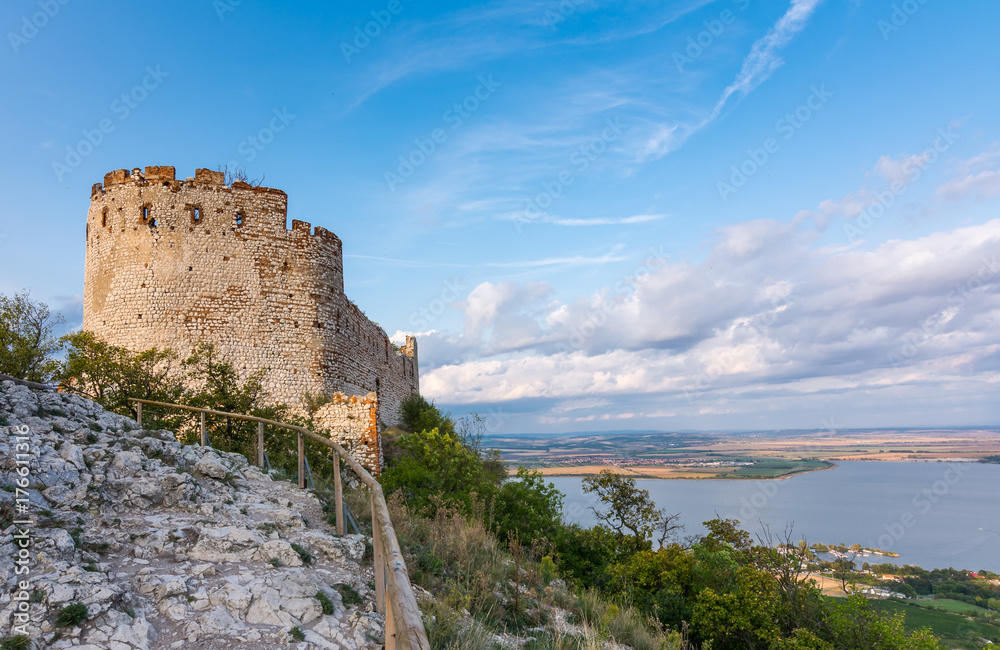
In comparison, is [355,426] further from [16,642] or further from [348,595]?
[16,642]

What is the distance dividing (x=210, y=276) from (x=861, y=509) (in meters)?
57.1

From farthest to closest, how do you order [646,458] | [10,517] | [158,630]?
1. [646,458]
2. [10,517]
3. [158,630]

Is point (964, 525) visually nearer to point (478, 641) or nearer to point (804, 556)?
point (804, 556)

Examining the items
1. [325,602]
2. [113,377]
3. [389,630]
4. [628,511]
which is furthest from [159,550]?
[628,511]

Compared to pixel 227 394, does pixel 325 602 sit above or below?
below

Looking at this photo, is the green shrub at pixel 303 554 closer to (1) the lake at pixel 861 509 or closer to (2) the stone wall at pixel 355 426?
(2) the stone wall at pixel 355 426

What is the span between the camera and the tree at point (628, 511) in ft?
63.7

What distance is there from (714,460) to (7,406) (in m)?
82.3

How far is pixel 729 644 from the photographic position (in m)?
13.2

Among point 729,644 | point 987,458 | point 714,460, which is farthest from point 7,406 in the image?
point 987,458

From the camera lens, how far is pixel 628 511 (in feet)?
65.0

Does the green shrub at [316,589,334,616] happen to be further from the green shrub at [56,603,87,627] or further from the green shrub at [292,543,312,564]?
the green shrub at [56,603,87,627]

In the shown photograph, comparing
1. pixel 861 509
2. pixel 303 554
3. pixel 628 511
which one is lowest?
pixel 861 509

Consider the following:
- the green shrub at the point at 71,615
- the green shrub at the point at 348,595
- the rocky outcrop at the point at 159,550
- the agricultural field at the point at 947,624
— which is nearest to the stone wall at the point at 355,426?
the rocky outcrop at the point at 159,550
